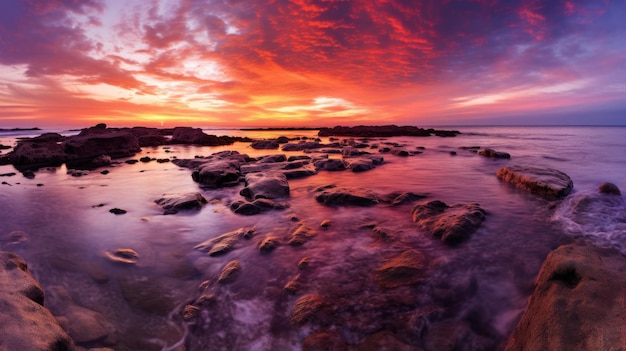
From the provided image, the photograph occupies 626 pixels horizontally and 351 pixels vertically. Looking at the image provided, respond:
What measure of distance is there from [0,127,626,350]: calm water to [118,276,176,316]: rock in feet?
0.08

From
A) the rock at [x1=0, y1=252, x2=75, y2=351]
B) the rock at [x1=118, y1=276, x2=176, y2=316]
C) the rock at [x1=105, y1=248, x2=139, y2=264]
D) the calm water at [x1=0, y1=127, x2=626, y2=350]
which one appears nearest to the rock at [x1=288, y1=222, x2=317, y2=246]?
the calm water at [x1=0, y1=127, x2=626, y2=350]

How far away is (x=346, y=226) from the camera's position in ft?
22.1

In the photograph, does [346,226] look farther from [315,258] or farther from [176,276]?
[176,276]

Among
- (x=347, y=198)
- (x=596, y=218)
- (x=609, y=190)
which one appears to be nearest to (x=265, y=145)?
(x=347, y=198)

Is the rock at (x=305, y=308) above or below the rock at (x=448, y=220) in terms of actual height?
below

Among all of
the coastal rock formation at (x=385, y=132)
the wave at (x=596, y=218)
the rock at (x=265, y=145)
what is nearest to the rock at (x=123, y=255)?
the wave at (x=596, y=218)

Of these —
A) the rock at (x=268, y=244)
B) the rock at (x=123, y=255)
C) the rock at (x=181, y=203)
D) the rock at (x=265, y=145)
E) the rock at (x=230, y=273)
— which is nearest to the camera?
the rock at (x=230, y=273)

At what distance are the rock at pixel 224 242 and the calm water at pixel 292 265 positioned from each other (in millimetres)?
182

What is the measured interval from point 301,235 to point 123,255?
11.4ft

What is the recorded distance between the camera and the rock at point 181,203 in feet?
27.8

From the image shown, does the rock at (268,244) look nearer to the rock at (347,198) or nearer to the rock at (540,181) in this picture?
the rock at (347,198)

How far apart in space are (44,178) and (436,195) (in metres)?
17.4

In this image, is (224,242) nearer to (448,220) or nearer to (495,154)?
(448,220)

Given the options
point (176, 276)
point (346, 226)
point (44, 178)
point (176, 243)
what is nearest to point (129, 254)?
point (176, 243)
